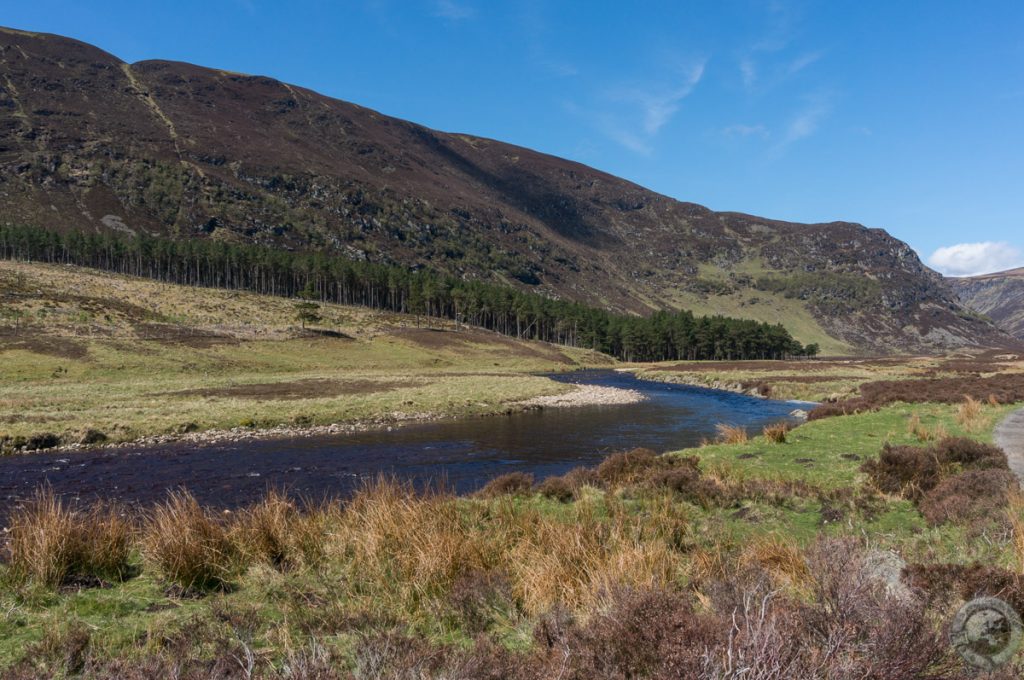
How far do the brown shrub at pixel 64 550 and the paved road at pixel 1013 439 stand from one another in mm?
17678

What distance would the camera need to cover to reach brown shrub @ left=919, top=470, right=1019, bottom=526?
9633mm

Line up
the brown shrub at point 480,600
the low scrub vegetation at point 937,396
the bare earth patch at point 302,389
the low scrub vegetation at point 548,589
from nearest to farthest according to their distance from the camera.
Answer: the low scrub vegetation at point 548,589 < the brown shrub at point 480,600 < the low scrub vegetation at point 937,396 < the bare earth patch at point 302,389

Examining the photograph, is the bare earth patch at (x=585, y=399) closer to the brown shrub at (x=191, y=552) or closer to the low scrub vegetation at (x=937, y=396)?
the low scrub vegetation at (x=937, y=396)

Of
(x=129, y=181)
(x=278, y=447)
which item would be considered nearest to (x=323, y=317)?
(x=278, y=447)

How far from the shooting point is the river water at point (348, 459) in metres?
18.4

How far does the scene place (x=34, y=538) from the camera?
819 centimetres

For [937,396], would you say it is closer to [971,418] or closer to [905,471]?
[971,418]

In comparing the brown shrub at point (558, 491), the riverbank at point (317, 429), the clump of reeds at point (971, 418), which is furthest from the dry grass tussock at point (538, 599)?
the riverbank at point (317, 429)

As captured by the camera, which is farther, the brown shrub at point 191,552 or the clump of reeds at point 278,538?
the clump of reeds at point 278,538

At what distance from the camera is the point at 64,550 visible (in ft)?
26.9

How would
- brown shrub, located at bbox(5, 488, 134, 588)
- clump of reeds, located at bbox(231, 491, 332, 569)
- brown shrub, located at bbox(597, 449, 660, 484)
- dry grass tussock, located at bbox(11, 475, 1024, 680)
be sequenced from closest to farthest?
dry grass tussock, located at bbox(11, 475, 1024, 680) → brown shrub, located at bbox(5, 488, 134, 588) → clump of reeds, located at bbox(231, 491, 332, 569) → brown shrub, located at bbox(597, 449, 660, 484)

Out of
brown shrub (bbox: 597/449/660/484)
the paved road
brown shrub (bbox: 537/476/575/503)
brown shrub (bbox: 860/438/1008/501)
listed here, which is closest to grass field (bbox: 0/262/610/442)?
brown shrub (bbox: 597/449/660/484)

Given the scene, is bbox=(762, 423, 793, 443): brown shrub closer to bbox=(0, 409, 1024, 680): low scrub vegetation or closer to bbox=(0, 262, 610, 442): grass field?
bbox=(0, 409, 1024, 680): low scrub vegetation

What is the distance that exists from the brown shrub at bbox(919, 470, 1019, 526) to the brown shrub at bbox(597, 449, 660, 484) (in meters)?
6.26
